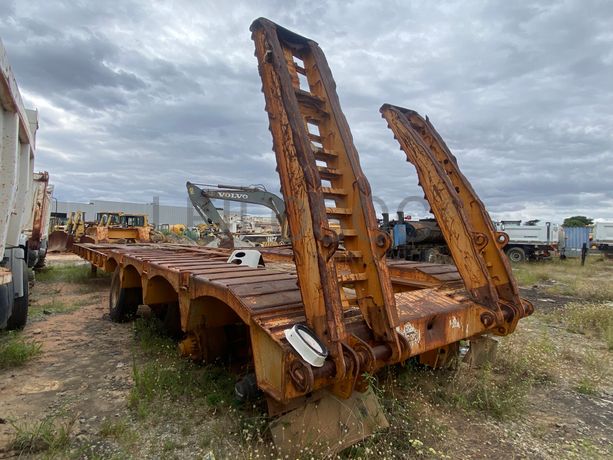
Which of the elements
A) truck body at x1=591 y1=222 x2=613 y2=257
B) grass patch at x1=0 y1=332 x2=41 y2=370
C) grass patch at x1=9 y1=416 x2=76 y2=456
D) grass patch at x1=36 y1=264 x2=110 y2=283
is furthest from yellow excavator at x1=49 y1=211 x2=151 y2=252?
truck body at x1=591 y1=222 x2=613 y2=257

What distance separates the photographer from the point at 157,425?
9.39 feet

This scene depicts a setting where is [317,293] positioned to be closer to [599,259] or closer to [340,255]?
[340,255]

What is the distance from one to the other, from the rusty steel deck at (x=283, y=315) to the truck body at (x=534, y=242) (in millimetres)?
18757

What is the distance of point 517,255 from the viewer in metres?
20.4

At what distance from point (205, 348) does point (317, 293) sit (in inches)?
79.5

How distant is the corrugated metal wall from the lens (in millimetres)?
22062

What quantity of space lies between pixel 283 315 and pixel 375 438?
109 cm

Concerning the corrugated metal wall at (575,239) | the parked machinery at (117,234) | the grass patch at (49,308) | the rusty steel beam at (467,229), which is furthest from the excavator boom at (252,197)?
the corrugated metal wall at (575,239)

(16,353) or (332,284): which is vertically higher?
(332,284)

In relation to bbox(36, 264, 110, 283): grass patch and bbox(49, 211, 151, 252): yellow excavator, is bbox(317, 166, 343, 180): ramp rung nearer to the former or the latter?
bbox(36, 264, 110, 283): grass patch

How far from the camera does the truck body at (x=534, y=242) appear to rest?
20406 mm

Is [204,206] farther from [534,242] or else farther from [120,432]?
[534,242]

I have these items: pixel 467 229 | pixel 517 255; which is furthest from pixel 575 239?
pixel 467 229

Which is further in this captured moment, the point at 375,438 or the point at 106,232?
the point at 106,232
